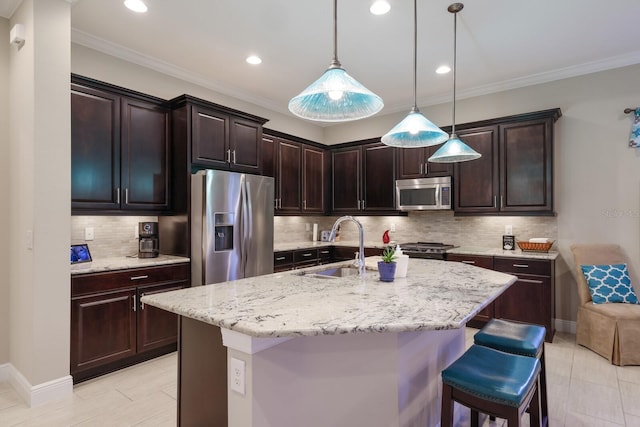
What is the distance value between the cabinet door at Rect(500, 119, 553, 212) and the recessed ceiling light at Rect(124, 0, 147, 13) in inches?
148

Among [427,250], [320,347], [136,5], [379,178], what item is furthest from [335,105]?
[379,178]

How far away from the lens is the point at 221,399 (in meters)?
1.63

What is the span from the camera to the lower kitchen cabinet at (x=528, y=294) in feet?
11.7

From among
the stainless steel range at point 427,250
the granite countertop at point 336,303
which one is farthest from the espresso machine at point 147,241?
the stainless steel range at point 427,250

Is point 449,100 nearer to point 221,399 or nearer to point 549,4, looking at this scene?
point 549,4

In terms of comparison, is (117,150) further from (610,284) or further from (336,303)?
(610,284)

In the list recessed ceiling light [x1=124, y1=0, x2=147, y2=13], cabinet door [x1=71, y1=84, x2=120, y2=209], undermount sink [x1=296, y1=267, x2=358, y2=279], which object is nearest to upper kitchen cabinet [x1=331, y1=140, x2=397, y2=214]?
undermount sink [x1=296, y1=267, x2=358, y2=279]

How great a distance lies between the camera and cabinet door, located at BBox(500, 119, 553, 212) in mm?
3783

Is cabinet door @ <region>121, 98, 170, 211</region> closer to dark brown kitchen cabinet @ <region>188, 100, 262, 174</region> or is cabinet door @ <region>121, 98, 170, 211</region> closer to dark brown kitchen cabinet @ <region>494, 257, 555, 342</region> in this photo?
dark brown kitchen cabinet @ <region>188, 100, 262, 174</region>

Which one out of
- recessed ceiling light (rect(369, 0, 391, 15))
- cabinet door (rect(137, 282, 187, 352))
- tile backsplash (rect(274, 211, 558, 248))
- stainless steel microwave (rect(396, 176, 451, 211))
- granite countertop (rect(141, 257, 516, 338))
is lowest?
cabinet door (rect(137, 282, 187, 352))

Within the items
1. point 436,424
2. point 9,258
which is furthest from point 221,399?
point 9,258

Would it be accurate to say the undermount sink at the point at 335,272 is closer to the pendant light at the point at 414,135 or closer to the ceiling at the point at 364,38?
the pendant light at the point at 414,135

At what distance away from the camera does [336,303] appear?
161 cm

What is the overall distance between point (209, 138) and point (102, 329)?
1.97m
